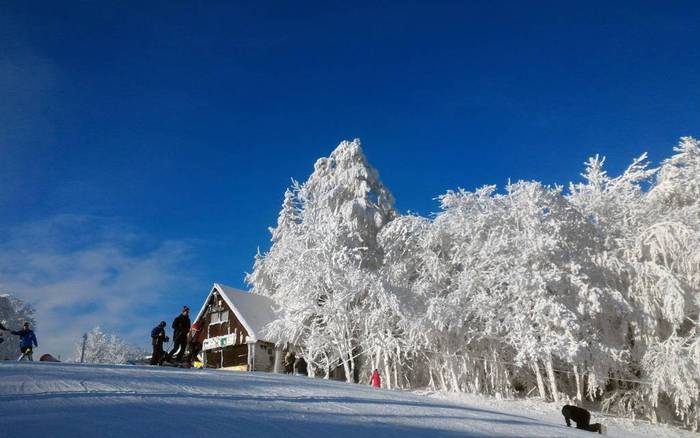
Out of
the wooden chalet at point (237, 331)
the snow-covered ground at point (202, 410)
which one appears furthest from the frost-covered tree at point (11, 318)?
the snow-covered ground at point (202, 410)

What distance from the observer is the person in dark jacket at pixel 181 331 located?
17.1m

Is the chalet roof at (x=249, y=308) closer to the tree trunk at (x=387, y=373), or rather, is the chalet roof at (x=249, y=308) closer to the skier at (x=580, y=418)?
the tree trunk at (x=387, y=373)

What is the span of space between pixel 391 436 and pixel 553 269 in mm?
20002

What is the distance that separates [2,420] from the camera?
6.49 m

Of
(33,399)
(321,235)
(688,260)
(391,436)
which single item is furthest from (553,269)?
(33,399)

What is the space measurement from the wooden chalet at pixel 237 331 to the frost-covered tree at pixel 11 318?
26851 millimetres

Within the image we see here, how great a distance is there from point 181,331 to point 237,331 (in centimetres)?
1973

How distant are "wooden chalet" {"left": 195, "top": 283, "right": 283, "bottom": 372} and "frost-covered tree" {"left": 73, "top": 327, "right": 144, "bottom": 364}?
60.8 metres

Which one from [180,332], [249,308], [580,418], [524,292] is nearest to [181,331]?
[180,332]

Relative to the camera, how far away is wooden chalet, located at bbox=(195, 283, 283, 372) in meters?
35.2

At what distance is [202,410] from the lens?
28.0ft

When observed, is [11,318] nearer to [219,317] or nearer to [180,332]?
[219,317]

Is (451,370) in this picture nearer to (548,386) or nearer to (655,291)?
(548,386)

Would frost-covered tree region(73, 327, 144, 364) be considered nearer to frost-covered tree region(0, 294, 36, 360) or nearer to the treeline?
frost-covered tree region(0, 294, 36, 360)
